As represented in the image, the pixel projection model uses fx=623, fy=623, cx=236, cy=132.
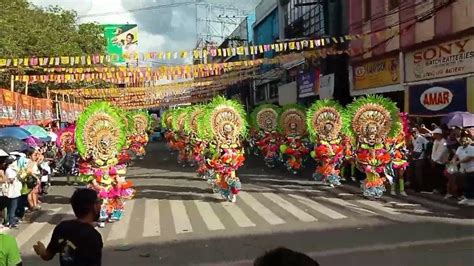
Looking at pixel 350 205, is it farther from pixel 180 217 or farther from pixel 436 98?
pixel 436 98

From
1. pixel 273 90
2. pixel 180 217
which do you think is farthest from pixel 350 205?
pixel 273 90

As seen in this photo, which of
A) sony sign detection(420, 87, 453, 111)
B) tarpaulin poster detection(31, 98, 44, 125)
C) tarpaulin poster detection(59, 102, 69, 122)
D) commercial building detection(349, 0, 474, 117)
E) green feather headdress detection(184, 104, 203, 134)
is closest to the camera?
commercial building detection(349, 0, 474, 117)

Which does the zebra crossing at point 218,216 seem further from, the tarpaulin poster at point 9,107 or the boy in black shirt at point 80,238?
the boy in black shirt at point 80,238

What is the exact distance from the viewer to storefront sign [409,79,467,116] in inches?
675

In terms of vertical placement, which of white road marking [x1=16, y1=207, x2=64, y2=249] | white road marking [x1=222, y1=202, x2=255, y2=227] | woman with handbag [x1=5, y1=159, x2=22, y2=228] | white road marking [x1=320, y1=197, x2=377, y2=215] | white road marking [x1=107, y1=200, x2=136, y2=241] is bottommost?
white road marking [x1=16, y1=207, x2=64, y2=249]

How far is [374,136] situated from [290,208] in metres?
2.54

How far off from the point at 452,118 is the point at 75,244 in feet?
35.6

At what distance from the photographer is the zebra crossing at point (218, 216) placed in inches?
430

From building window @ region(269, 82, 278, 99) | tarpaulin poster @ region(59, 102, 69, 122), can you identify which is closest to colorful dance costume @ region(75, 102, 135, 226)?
tarpaulin poster @ region(59, 102, 69, 122)

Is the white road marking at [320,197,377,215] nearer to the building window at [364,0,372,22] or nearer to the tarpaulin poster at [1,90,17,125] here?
the tarpaulin poster at [1,90,17,125]

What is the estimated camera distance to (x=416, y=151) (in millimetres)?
15047

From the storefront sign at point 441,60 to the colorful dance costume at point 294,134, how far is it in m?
3.74

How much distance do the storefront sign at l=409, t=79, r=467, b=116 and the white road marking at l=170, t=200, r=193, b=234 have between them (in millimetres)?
8128

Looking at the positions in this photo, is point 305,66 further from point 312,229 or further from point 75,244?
point 75,244
